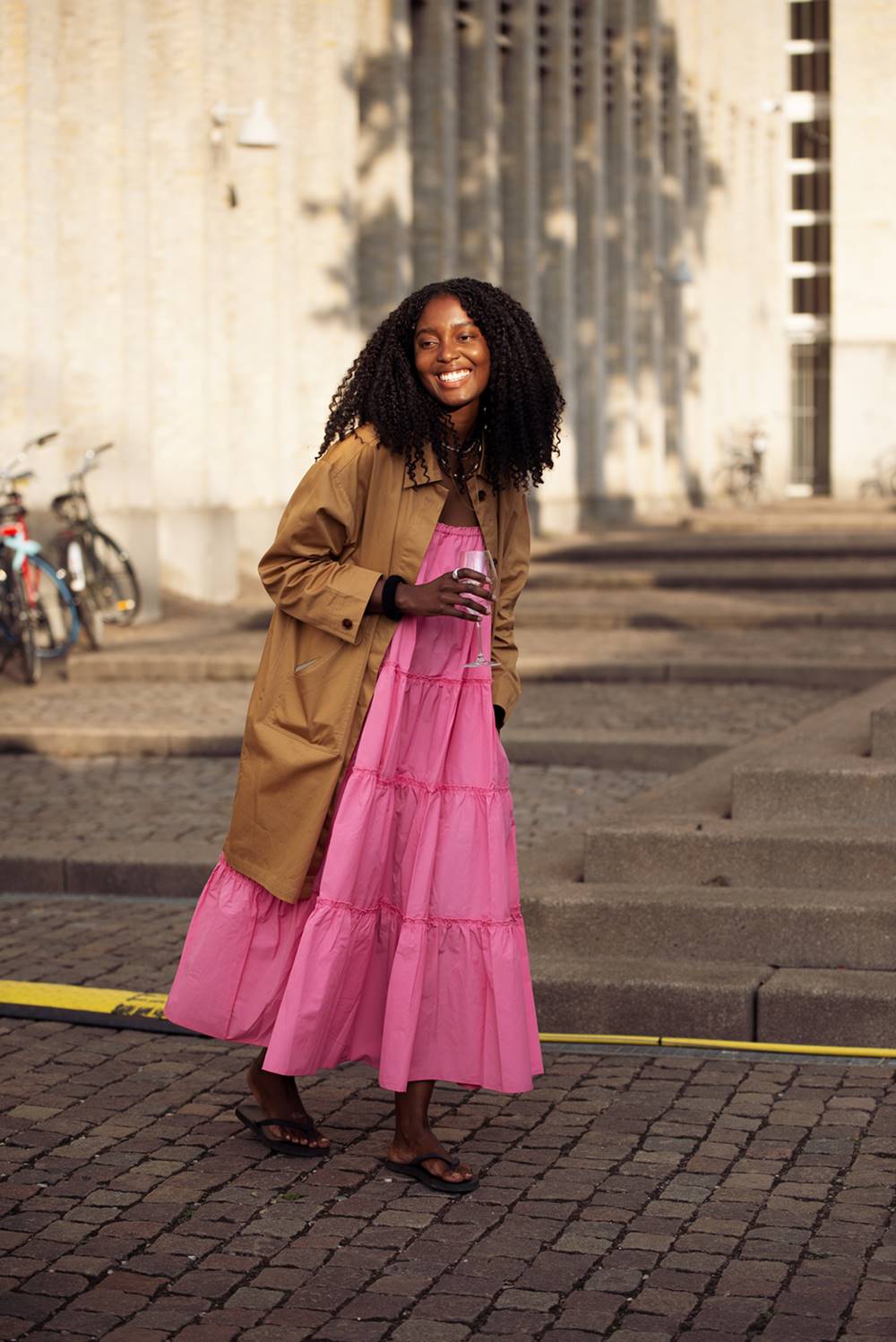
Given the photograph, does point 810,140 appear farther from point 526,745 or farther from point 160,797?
point 160,797

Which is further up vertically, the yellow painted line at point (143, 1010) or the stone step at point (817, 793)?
the stone step at point (817, 793)

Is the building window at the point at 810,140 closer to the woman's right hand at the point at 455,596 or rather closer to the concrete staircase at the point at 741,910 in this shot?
the concrete staircase at the point at 741,910

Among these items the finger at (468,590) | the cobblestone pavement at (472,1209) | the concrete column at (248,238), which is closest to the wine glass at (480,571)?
the finger at (468,590)

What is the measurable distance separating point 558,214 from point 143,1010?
2074 cm

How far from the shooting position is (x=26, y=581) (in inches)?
539

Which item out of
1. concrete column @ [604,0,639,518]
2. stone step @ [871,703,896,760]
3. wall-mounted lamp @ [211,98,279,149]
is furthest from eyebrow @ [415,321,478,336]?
concrete column @ [604,0,639,518]

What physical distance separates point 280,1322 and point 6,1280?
569 millimetres

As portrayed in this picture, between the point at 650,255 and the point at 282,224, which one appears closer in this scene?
the point at 282,224

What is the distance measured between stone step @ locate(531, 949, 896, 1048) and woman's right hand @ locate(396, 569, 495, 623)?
166cm

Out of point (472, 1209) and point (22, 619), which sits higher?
point (22, 619)

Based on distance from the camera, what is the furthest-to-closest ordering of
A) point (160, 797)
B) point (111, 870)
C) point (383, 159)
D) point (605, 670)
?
point (383, 159)
point (605, 670)
point (160, 797)
point (111, 870)

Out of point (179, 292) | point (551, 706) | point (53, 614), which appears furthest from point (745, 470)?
point (551, 706)

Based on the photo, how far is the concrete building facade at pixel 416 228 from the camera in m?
16.2

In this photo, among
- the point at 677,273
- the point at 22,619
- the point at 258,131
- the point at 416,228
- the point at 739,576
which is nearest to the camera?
the point at 22,619
